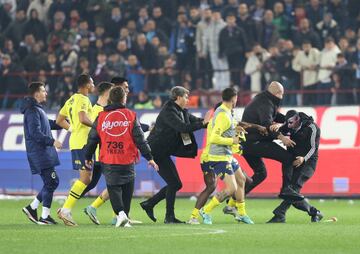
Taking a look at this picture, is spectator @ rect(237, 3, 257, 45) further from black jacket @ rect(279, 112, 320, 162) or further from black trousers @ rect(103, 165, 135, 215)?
black trousers @ rect(103, 165, 135, 215)

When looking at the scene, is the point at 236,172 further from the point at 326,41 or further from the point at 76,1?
the point at 76,1

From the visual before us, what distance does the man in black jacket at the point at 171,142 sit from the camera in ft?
61.7

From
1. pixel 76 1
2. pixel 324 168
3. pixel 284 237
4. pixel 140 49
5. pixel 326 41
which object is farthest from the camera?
pixel 76 1

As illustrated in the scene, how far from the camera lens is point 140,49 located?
31.8 meters

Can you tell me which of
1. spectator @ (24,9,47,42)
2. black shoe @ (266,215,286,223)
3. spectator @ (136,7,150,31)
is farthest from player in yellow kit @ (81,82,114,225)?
spectator @ (24,9,47,42)

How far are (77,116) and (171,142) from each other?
5.23 ft

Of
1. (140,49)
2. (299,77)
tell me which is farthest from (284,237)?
(140,49)

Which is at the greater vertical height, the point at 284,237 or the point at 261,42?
the point at 261,42

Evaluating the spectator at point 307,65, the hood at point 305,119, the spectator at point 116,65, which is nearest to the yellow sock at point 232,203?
the hood at point 305,119

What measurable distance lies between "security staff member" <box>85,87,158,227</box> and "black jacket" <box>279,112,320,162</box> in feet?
11.0

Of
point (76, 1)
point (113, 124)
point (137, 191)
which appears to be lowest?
point (137, 191)

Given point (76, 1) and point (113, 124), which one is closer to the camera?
point (113, 124)

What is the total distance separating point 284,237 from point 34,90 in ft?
17.7

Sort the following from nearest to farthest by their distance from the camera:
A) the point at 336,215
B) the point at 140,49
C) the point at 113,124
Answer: the point at 113,124 → the point at 336,215 → the point at 140,49
